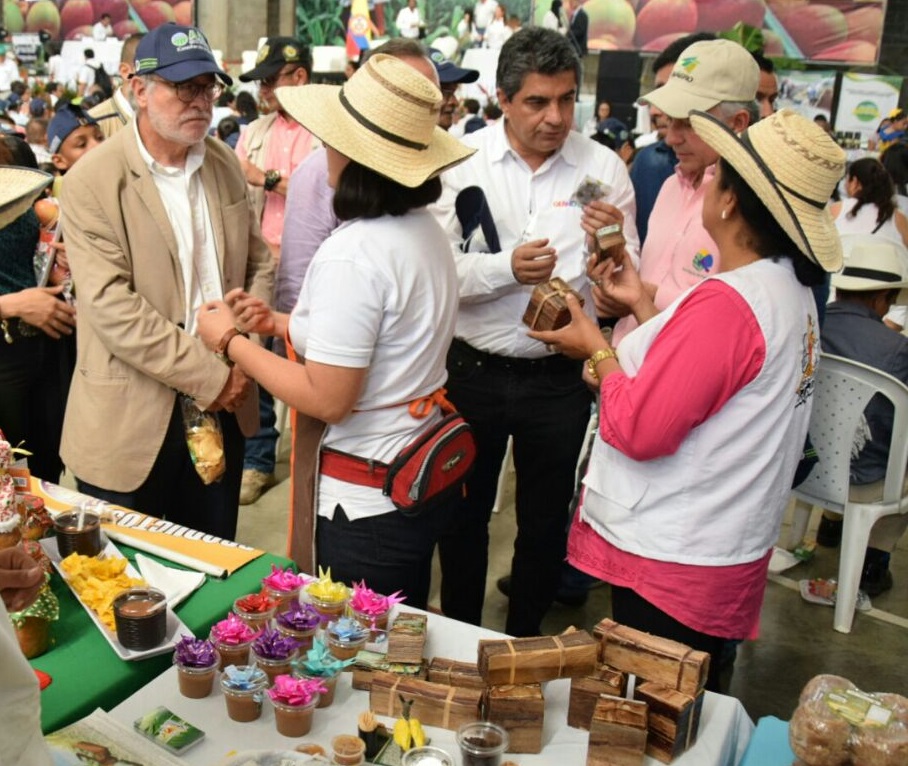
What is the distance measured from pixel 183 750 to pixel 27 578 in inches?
14.3

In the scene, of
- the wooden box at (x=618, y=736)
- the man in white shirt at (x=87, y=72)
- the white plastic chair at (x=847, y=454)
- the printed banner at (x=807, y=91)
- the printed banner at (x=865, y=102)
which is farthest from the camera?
the man in white shirt at (x=87, y=72)

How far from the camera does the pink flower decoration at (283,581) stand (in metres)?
1.84

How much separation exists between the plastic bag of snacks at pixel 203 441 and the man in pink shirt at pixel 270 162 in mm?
1479

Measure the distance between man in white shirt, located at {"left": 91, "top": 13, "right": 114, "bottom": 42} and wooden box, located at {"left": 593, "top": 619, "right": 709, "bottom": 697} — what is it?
2134 cm

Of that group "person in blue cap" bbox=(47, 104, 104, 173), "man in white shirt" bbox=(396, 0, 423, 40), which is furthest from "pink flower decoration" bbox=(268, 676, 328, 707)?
"man in white shirt" bbox=(396, 0, 423, 40)

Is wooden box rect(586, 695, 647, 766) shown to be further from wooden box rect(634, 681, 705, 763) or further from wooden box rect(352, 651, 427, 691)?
wooden box rect(352, 651, 427, 691)

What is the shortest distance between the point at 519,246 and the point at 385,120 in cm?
70

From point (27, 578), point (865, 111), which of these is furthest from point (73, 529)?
point (865, 111)

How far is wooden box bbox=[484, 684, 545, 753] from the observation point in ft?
5.05

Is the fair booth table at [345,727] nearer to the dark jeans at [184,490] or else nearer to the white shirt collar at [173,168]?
the dark jeans at [184,490]

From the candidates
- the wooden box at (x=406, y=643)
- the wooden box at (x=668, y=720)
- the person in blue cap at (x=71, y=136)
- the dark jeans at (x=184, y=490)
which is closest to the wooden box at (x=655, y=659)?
the wooden box at (x=668, y=720)

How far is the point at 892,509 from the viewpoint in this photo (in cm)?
329

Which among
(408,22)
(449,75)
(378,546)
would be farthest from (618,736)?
(408,22)

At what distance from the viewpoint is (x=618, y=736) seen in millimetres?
1504
